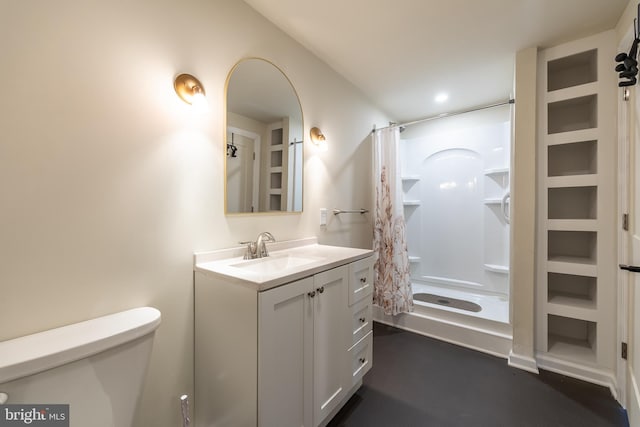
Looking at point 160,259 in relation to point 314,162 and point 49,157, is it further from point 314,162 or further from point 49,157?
point 314,162

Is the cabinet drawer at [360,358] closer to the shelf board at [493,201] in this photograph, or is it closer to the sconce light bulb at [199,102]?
the sconce light bulb at [199,102]

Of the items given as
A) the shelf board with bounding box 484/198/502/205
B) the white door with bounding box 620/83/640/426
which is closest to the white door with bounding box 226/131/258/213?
the white door with bounding box 620/83/640/426

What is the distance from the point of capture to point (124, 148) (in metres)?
1.04

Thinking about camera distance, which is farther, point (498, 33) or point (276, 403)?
point (498, 33)

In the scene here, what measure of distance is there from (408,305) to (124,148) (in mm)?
2545

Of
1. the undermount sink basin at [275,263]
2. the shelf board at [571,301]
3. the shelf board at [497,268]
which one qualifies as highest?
→ the undermount sink basin at [275,263]

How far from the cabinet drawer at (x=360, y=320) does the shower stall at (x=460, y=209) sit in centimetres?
107

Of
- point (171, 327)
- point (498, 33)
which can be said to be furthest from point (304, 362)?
point (498, 33)

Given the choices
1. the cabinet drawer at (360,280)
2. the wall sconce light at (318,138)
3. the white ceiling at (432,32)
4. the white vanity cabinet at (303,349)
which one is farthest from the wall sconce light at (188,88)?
the cabinet drawer at (360,280)

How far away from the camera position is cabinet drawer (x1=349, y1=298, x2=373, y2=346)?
154 centimetres

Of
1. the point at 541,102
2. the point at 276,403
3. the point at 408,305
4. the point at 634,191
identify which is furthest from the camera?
the point at 408,305

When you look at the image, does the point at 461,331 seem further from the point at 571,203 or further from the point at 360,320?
the point at 571,203

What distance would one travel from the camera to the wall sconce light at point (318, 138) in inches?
79.7

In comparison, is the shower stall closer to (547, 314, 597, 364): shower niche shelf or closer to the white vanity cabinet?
(547, 314, 597, 364): shower niche shelf
